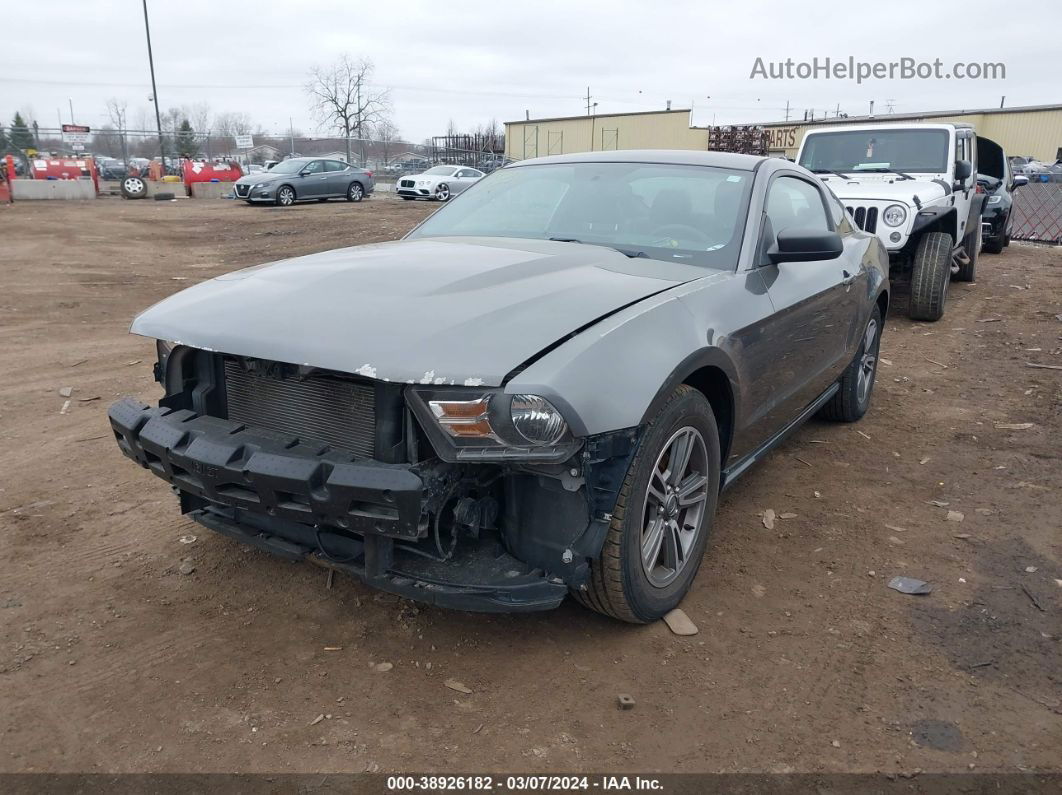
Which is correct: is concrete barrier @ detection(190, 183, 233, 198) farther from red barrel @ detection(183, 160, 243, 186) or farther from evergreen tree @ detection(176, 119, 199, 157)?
evergreen tree @ detection(176, 119, 199, 157)

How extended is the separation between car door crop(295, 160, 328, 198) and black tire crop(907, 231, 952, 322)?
18.4 metres

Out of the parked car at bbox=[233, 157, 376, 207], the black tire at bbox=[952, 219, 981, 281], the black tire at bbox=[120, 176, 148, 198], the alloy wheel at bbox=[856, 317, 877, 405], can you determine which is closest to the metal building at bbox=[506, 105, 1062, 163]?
the parked car at bbox=[233, 157, 376, 207]

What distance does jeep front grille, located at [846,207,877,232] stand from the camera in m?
8.01

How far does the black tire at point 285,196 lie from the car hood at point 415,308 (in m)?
20.6

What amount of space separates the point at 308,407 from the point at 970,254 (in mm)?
10735

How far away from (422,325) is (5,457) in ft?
10.3

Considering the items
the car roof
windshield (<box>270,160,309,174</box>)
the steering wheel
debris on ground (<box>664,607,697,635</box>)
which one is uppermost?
windshield (<box>270,160,309,174</box>)

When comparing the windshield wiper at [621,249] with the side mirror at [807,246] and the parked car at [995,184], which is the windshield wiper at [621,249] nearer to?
the side mirror at [807,246]

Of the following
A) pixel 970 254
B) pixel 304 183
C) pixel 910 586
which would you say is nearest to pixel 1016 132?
pixel 304 183

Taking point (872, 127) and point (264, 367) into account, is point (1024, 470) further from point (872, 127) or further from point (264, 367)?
point (872, 127)

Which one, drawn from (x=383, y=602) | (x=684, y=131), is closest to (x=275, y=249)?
(x=383, y=602)

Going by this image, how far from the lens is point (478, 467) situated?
2443 millimetres

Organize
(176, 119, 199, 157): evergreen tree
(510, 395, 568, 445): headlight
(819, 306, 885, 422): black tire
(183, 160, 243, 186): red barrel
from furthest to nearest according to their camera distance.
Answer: (176, 119, 199, 157): evergreen tree, (183, 160, 243, 186): red barrel, (819, 306, 885, 422): black tire, (510, 395, 568, 445): headlight

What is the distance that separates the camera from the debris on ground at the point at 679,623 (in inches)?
112
